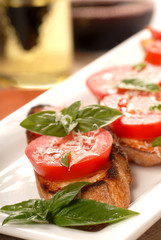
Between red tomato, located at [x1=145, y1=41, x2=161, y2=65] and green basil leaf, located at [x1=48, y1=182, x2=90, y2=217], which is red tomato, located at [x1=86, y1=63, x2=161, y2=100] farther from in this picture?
green basil leaf, located at [x1=48, y1=182, x2=90, y2=217]

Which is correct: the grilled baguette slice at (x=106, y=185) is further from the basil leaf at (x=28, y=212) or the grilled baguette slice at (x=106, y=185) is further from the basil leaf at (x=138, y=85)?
the basil leaf at (x=138, y=85)

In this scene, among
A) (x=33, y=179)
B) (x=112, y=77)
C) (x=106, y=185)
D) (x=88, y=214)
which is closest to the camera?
(x=88, y=214)

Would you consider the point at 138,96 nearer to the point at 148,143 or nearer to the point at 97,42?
the point at 148,143

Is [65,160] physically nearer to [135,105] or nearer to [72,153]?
[72,153]

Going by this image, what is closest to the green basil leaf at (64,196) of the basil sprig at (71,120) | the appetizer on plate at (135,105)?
the basil sprig at (71,120)

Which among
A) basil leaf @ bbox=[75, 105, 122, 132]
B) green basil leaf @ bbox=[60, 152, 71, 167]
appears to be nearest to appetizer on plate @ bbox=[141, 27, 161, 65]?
basil leaf @ bbox=[75, 105, 122, 132]

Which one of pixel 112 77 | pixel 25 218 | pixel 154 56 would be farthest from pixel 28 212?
pixel 154 56
